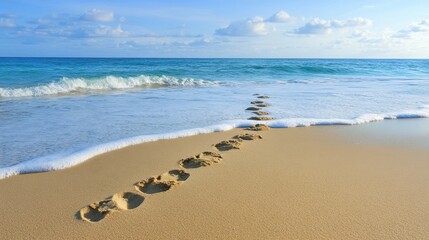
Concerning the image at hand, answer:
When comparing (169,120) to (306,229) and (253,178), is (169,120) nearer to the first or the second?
(253,178)

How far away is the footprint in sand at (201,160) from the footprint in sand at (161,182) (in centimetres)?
29

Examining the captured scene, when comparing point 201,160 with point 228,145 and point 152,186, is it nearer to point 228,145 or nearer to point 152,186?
point 228,145

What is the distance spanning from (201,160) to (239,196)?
41.9 inches

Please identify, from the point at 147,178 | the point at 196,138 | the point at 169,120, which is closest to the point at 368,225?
the point at 147,178

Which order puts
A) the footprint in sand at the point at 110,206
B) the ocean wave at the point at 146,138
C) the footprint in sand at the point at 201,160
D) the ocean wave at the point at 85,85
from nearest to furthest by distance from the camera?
1. the footprint in sand at the point at 110,206
2. the ocean wave at the point at 146,138
3. the footprint in sand at the point at 201,160
4. the ocean wave at the point at 85,85

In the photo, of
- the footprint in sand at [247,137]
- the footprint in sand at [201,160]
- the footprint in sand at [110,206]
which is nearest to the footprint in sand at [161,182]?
the footprint in sand at [110,206]

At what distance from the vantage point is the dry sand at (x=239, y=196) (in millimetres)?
2432

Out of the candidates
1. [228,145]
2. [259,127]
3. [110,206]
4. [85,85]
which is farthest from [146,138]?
[85,85]

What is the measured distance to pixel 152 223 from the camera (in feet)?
8.23

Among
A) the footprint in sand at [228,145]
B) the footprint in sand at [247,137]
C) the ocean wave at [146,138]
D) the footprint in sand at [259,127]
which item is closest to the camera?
the ocean wave at [146,138]

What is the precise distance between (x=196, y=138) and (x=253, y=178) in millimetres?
1733

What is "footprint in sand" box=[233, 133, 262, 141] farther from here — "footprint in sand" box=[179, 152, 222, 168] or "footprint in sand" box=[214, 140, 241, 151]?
"footprint in sand" box=[179, 152, 222, 168]

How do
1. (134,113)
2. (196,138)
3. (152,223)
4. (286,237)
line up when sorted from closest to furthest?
(286,237)
(152,223)
(196,138)
(134,113)

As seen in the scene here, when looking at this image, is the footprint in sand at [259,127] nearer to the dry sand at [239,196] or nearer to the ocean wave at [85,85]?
the dry sand at [239,196]
